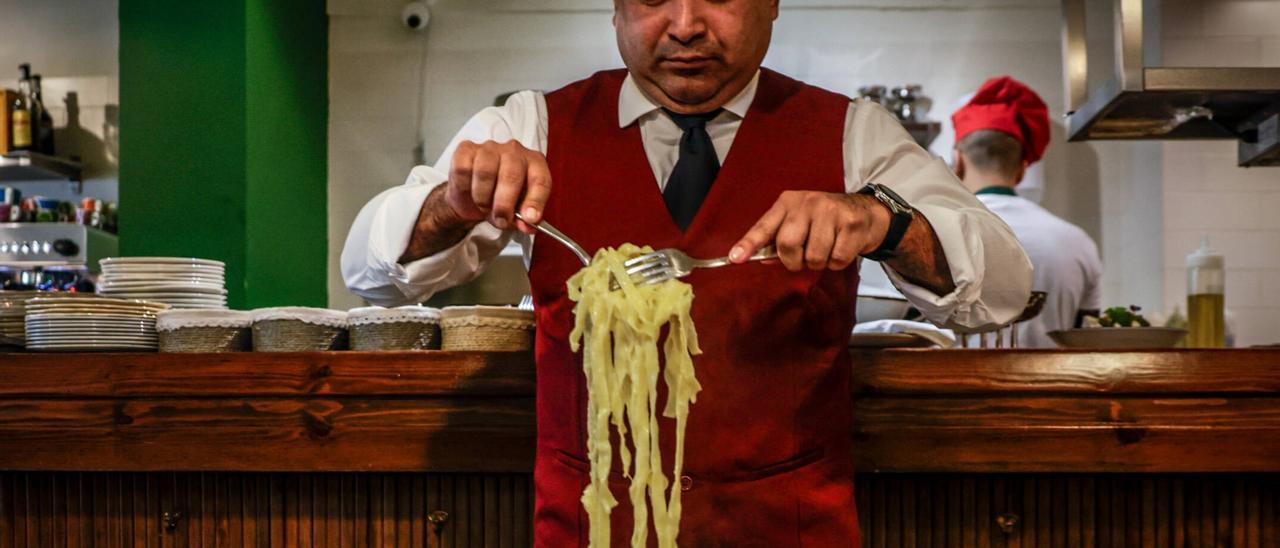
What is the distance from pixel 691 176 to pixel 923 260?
1.44 feet

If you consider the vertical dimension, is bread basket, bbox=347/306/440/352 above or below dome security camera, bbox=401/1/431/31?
below

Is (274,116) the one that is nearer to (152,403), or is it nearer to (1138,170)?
(152,403)

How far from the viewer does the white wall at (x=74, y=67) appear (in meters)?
5.87

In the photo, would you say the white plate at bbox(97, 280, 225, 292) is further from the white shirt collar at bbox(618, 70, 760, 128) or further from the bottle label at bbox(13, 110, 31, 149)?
the bottle label at bbox(13, 110, 31, 149)

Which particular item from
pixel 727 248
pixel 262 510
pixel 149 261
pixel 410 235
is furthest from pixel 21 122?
pixel 727 248

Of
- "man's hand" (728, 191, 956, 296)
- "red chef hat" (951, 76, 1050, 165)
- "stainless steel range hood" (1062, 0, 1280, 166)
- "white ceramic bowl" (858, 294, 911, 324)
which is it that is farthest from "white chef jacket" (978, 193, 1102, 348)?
"man's hand" (728, 191, 956, 296)

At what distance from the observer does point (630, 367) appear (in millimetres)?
1622

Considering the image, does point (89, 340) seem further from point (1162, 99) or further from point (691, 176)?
point (1162, 99)

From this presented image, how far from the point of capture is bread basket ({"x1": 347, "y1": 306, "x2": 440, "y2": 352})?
250cm

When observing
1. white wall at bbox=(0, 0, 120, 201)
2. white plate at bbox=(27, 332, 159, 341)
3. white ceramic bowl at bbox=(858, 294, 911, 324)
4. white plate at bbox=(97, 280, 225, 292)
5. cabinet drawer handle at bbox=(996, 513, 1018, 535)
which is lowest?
cabinet drawer handle at bbox=(996, 513, 1018, 535)

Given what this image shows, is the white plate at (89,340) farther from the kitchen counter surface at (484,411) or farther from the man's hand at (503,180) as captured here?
the man's hand at (503,180)

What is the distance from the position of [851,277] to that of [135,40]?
342 centimetres

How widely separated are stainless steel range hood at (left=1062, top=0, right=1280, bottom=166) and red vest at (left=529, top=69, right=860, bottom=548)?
1.36 metres

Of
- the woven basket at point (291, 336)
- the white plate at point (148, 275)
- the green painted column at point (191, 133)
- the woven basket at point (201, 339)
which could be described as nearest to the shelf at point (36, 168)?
the green painted column at point (191, 133)
